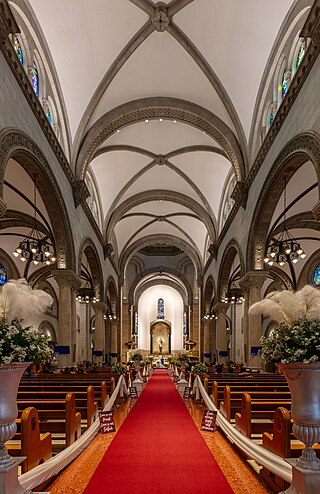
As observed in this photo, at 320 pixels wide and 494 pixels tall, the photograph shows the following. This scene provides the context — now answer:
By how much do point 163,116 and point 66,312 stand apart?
8.57 m

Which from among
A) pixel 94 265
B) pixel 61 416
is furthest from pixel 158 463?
pixel 94 265

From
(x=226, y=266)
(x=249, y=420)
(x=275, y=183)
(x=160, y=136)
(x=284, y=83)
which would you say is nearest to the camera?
(x=249, y=420)

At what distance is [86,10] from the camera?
13078 millimetres

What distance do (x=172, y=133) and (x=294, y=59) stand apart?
30.2 ft

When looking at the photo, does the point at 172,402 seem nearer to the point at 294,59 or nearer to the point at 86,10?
the point at 294,59

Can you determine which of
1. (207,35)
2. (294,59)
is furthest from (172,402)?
(207,35)

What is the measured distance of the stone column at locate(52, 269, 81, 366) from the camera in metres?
16.3

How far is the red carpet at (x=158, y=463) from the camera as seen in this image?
5031 mm

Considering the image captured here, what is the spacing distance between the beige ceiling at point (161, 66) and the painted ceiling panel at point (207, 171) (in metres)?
0.07

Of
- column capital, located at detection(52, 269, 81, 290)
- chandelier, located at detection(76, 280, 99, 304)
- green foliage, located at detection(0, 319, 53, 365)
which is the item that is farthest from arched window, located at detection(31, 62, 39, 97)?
chandelier, located at detection(76, 280, 99, 304)

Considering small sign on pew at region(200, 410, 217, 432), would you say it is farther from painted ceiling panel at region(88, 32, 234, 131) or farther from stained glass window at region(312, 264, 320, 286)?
stained glass window at region(312, 264, 320, 286)

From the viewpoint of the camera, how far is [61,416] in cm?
681

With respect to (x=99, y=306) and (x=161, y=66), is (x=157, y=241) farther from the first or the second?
(x=161, y=66)

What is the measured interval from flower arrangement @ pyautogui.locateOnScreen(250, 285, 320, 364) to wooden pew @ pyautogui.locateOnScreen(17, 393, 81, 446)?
3.16m
